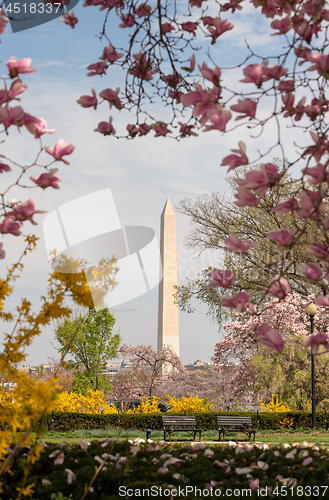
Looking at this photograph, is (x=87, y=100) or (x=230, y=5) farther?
(x=230, y=5)

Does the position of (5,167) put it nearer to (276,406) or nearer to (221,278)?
(221,278)

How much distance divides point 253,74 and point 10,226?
1734 millimetres

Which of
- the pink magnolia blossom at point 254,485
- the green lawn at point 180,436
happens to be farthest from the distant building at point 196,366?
the pink magnolia blossom at point 254,485

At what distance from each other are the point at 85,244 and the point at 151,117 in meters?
2.44

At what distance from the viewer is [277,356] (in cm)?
1584

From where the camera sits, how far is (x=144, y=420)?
497 inches

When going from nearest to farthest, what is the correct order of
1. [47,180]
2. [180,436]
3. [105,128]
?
1. [47,180]
2. [105,128]
3. [180,436]

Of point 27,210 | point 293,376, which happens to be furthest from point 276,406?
point 27,210

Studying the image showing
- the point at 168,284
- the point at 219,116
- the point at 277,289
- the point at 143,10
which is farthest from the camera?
the point at 168,284

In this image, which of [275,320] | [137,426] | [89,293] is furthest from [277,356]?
[89,293]

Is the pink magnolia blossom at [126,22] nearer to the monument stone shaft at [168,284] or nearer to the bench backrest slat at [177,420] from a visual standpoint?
the bench backrest slat at [177,420]

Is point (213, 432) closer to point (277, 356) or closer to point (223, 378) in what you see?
point (277, 356)

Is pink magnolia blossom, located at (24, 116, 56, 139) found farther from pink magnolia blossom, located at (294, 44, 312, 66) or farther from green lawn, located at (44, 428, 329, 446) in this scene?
green lawn, located at (44, 428, 329, 446)

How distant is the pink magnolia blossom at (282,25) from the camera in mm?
2905
